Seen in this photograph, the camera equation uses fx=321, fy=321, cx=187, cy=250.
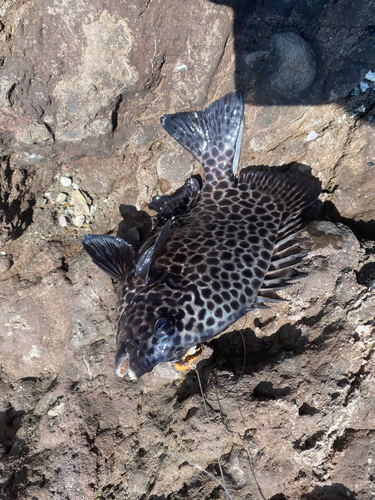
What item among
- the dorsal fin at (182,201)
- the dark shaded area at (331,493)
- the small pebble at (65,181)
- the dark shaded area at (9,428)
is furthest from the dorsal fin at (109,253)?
the dark shaded area at (331,493)

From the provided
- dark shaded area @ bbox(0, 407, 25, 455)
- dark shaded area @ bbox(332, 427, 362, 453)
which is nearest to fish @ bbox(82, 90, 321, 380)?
dark shaded area @ bbox(332, 427, 362, 453)

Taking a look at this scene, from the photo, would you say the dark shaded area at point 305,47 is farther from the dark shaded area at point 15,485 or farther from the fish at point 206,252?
the dark shaded area at point 15,485

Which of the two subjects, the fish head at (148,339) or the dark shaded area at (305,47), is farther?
the dark shaded area at (305,47)

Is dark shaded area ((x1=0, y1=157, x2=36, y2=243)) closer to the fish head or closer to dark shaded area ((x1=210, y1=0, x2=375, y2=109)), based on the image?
the fish head

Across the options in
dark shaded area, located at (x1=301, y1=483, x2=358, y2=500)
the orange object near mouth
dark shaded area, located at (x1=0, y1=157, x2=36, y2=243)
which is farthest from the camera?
dark shaded area, located at (x1=0, y1=157, x2=36, y2=243)

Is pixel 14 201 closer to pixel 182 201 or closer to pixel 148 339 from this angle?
pixel 182 201

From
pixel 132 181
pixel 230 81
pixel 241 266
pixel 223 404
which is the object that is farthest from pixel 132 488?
pixel 230 81

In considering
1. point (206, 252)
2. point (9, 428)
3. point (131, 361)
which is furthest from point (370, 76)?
point (9, 428)
